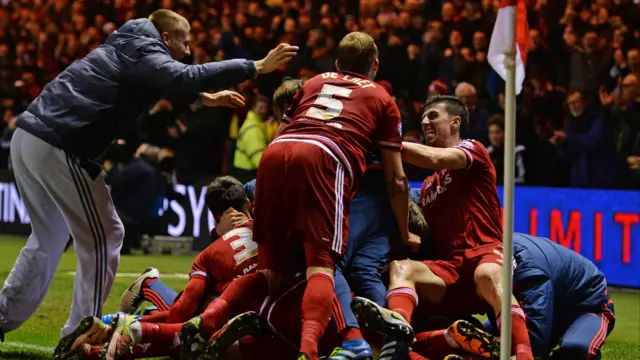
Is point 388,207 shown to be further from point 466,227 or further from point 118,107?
point 118,107

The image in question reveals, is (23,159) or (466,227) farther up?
(23,159)

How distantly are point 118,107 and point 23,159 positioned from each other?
0.66 m

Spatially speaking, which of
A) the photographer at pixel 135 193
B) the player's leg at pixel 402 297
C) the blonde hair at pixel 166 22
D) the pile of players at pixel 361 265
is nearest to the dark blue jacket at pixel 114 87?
the blonde hair at pixel 166 22

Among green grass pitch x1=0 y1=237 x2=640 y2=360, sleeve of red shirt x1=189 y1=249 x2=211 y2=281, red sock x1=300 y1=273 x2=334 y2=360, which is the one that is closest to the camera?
red sock x1=300 y1=273 x2=334 y2=360

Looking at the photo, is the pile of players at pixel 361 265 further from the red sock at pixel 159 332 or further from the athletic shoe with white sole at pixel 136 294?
the athletic shoe with white sole at pixel 136 294

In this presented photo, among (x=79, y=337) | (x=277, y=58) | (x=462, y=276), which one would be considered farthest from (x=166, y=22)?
(x=462, y=276)

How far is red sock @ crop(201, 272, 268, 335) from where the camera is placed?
5.59 meters

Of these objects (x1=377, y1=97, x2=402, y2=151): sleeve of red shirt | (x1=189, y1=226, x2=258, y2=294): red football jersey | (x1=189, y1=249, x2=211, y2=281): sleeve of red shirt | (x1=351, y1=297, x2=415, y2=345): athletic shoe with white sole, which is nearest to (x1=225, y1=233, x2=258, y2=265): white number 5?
(x1=189, y1=226, x2=258, y2=294): red football jersey

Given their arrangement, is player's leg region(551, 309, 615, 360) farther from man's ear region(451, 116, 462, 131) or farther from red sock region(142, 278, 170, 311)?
red sock region(142, 278, 170, 311)

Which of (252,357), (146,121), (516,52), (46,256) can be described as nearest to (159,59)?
(46,256)

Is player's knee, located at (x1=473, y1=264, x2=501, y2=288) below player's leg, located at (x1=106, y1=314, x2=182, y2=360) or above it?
above

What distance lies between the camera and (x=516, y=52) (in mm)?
4672

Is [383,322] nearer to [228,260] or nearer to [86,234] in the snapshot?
[228,260]

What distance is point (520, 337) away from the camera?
558 centimetres
